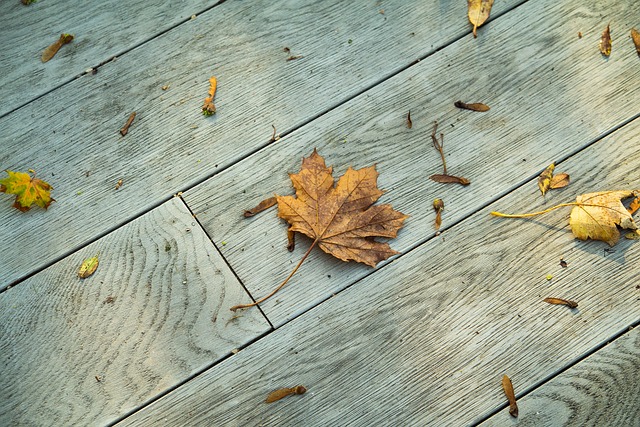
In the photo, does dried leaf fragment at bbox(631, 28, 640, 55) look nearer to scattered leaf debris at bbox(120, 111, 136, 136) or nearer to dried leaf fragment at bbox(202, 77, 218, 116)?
dried leaf fragment at bbox(202, 77, 218, 116)

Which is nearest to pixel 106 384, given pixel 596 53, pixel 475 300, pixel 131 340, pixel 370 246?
pixel 131 340

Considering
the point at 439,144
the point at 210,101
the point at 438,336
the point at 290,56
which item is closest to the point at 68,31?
the point at 210,101

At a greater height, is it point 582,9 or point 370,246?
point 582,9

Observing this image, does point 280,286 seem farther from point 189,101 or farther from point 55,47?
point 55,47

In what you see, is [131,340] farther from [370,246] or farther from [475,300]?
[475,300]

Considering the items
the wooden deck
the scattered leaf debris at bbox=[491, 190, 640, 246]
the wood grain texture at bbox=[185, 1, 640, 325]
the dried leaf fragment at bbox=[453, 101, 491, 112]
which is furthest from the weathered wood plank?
the scattered leaf debris at bbox=[491, 190, 640, 246]

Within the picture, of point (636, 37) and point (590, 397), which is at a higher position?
point (636, 37)

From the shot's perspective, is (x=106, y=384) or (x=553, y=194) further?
(x=553, y=194)
